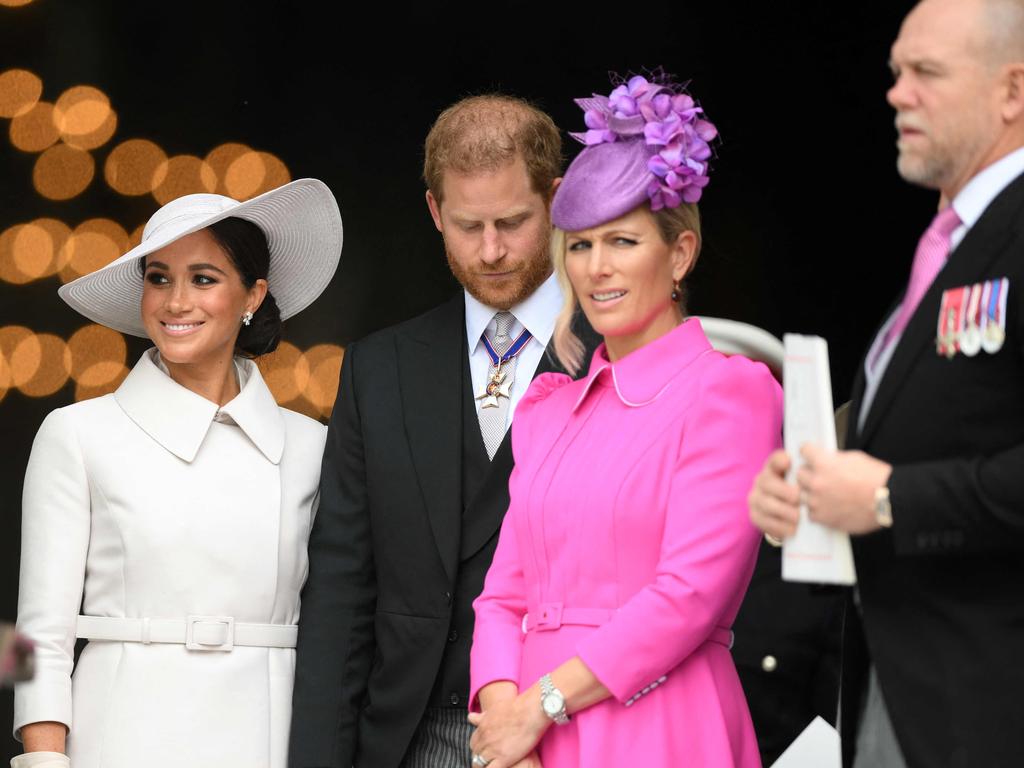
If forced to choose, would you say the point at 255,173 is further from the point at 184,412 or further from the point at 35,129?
the point at 184,412

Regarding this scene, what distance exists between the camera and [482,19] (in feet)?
16.8

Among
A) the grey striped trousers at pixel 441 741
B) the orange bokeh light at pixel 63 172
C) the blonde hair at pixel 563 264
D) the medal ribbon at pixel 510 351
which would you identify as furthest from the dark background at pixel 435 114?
the grey striped trousers at pixel 441 741

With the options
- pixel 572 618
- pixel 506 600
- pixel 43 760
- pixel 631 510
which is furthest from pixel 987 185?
pixel 43 760

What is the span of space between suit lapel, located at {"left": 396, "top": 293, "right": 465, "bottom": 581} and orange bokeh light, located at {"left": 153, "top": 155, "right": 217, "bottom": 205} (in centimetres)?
168

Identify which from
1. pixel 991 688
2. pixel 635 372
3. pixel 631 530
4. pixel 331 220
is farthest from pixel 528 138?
pixel 991 688

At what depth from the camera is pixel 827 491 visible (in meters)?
2.42

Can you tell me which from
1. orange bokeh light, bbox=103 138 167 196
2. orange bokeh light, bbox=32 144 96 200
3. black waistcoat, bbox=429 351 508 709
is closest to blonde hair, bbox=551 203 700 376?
black waistcoat, bbox=429 351 508 709

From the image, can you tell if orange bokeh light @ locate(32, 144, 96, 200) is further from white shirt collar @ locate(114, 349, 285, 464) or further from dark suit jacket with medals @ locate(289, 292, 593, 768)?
dark suit jacket with medals @ locate(289, 292, 593, 768)

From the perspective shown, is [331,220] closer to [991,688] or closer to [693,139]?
[693,139]

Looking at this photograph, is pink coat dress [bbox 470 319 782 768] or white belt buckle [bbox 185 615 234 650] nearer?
pink coat dress [bbox 470 319 782 768]

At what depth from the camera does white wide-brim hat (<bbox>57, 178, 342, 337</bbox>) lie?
144 inches

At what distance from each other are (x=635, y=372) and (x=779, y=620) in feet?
2.59

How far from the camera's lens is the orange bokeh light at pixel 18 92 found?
4977 mm

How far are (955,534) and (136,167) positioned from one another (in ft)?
11.1
